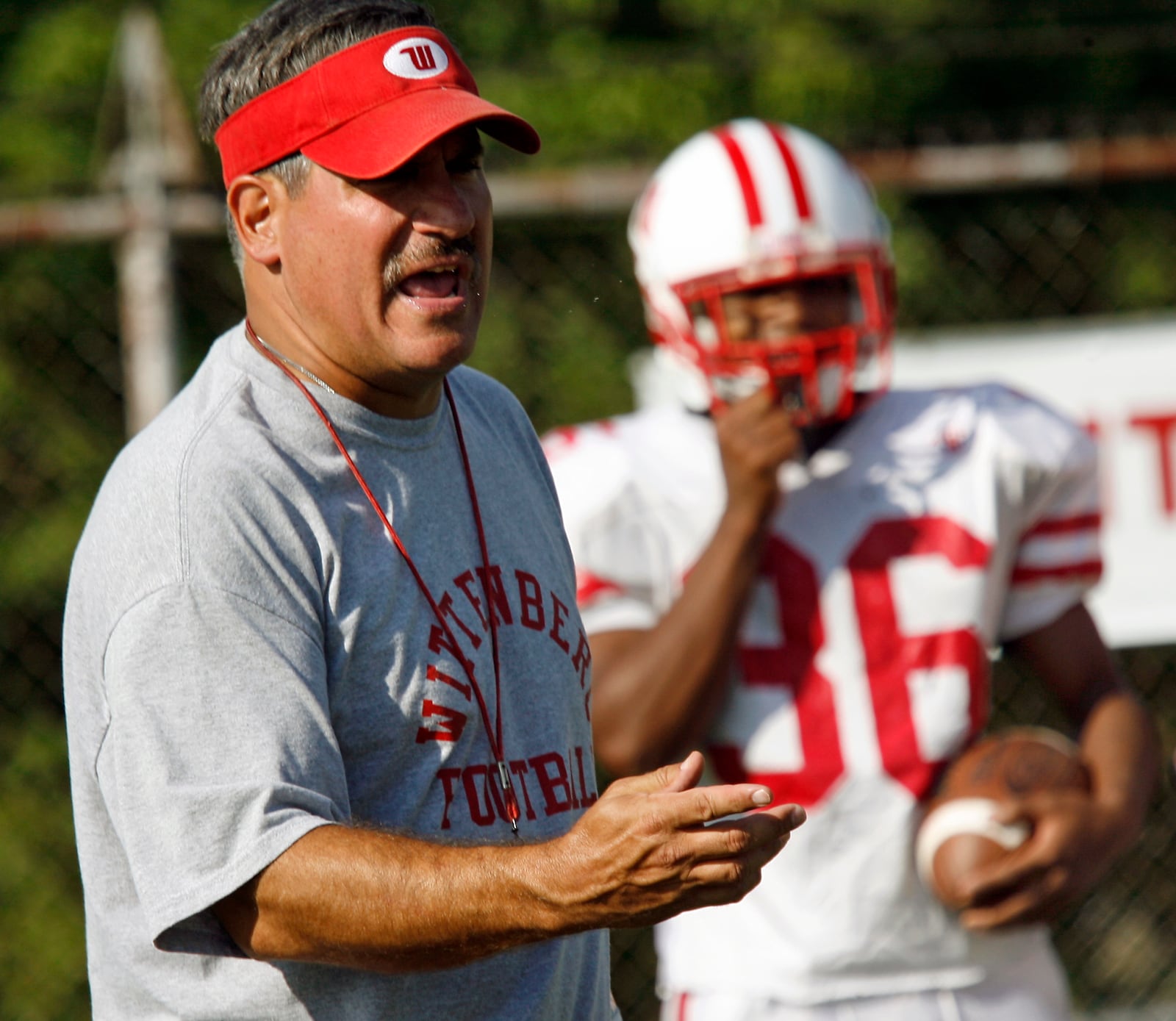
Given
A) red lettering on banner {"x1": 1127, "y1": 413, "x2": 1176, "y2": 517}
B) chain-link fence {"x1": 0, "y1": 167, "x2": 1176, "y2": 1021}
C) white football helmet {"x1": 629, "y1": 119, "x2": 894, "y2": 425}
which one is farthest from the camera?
chain-link fence {"x1": 0, "y1": 167, "x2": 1176, "y2": 1021}

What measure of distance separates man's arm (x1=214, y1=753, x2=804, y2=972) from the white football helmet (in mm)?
1552

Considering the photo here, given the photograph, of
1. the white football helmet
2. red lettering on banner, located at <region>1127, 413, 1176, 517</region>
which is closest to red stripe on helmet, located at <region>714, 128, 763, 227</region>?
the white football helmet

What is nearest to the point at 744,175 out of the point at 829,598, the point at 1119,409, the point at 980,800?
the point at 829,598

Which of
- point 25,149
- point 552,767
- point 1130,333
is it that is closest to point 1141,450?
point 1130,333

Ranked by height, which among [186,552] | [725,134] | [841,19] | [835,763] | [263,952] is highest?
[841,19]

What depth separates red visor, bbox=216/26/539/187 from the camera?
1.52 meters

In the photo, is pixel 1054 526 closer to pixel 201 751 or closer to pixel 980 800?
pixel 980 800

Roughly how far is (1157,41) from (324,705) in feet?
10.3

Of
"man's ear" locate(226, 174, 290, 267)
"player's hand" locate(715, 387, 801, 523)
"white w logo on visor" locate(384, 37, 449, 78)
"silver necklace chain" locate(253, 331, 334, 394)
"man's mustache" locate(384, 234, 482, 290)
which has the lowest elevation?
"player's hand" locate(715, 387, 801, 523)

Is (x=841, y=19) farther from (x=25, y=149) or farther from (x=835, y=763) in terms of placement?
(x=835, y=763)

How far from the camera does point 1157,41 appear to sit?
12.5 ft

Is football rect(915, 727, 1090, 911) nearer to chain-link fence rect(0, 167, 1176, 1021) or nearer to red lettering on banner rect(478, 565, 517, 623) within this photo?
red lettering on banner rect(478, 565, 517, 623)

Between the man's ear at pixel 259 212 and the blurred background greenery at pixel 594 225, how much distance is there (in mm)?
2096

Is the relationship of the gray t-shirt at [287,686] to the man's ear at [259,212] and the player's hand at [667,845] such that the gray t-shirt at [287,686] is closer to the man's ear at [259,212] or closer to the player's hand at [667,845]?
the man's ear at [259,212]
